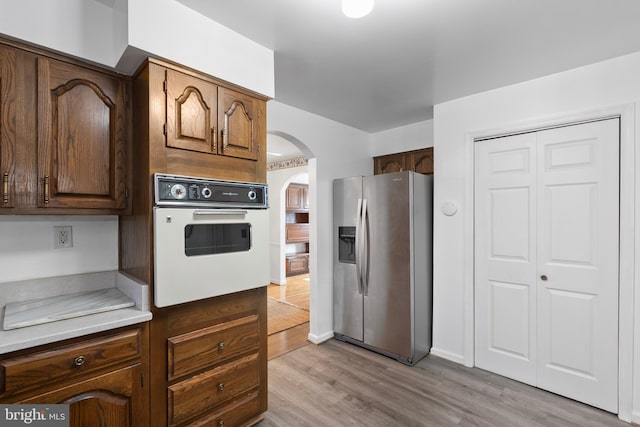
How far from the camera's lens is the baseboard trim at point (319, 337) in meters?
3.27

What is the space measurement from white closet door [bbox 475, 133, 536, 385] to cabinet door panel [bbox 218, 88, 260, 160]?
6.57 feet

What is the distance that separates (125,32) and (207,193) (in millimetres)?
840

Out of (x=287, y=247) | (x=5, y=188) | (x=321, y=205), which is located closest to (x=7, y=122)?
(x=5, y=188)

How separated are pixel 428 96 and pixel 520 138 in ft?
2.75

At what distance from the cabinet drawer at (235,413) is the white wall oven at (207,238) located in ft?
2.28

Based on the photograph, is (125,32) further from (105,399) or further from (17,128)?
(105,399)

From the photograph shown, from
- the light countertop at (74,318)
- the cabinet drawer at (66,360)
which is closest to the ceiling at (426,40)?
the light countertop at (74,318)

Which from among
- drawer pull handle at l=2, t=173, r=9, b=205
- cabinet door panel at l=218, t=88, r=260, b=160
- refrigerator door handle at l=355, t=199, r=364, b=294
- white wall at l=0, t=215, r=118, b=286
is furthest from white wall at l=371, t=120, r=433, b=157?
drawer pull handle at l=2, t=173, r=9, b=205

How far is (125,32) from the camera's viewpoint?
1.44 metres

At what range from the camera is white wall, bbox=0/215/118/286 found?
1.54 meters

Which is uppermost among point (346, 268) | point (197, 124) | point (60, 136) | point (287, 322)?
point (197, 124)

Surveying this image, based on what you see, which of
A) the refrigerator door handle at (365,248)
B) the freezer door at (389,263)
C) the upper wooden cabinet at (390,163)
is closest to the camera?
the freezer door at (389,263)

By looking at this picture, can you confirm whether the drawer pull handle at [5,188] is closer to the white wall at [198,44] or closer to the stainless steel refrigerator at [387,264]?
the white wall at [198,44]

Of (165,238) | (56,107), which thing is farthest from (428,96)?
(56,107)
